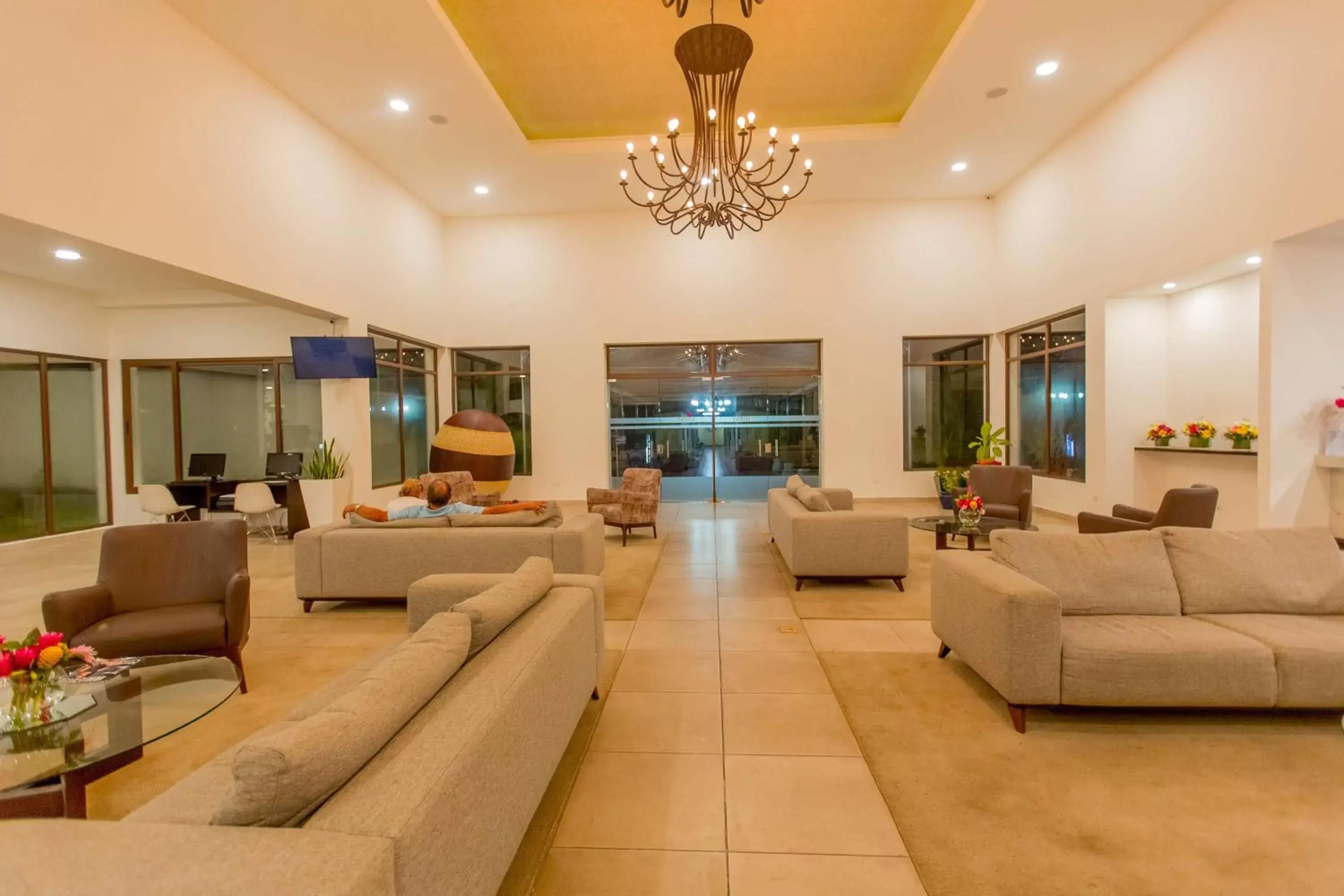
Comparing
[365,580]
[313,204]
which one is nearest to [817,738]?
[365,580]

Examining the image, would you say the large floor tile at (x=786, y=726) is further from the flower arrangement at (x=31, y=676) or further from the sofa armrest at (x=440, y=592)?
the flower arrangement at (x=31, y=676)

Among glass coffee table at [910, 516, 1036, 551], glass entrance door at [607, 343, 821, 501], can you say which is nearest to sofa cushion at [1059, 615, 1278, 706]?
glass coffee table at [910, 516, 1036, 551]

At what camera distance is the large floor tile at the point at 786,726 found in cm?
263

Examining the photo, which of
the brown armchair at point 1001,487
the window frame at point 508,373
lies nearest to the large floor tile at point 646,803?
the brown armchair at point 1001,487

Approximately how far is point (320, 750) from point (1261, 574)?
13.5 feet

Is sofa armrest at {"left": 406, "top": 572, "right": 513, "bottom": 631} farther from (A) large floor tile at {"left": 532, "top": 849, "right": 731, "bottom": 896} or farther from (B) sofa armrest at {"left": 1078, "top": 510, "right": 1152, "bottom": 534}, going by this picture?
(B) sofa armrest at {"left": 1078, "top": 510, "right": 1152, "bottom": 534}

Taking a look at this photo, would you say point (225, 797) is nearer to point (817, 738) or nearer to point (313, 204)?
point (817, 738)

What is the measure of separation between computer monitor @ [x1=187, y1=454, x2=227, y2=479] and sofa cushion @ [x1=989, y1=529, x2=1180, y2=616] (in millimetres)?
9679

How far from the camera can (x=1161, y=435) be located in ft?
23.7

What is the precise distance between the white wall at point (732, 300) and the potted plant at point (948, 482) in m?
0.71

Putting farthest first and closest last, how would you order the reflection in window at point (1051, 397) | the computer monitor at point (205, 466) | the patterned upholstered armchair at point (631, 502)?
1. the computer monitor at point (205, 466)
2. the reflection in window at point (1051, 397)
3. the patterned upholstered armchair at point (631, 502)

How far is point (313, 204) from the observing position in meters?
6.98

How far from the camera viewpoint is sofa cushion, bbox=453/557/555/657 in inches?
83.0

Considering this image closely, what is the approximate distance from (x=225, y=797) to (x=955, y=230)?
11350 millimetres
